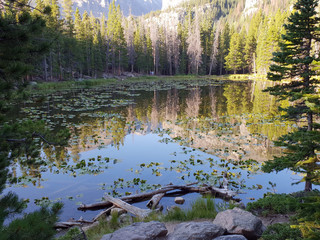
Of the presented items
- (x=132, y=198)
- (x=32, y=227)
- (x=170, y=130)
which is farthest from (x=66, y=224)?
(x=170, y=130)

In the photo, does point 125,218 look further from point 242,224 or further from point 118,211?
point 242,224

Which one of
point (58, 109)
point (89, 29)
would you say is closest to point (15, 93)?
point (58, 109)

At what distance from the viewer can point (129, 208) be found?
6652 millimetres

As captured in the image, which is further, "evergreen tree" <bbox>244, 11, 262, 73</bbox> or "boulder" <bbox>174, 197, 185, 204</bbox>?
"evergreen tree" <bbox>244, 11, 262, 73</bbox>

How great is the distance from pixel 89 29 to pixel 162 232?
61071 mm

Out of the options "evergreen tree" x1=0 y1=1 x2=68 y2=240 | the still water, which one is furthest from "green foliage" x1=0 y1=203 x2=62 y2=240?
the still water

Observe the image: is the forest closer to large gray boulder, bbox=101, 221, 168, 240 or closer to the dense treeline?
large gray boulder, bbox=101, 221, 168, 240

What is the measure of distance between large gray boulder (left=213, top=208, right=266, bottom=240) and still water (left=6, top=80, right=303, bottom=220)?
2254mm

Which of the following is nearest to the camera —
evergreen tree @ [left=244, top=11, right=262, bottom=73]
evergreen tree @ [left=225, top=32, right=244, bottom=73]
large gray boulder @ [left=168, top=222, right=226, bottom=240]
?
large gray boulder @ [left=168, top=222, right=226, bottom=240]

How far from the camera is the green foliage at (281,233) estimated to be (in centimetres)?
422

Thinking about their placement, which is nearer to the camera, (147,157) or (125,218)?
(125,218)

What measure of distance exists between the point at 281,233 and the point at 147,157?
286 inches

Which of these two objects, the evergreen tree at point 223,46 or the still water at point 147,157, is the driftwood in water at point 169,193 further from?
the evergreen tree at point 223,46

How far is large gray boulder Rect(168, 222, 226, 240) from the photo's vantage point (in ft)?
14.2
